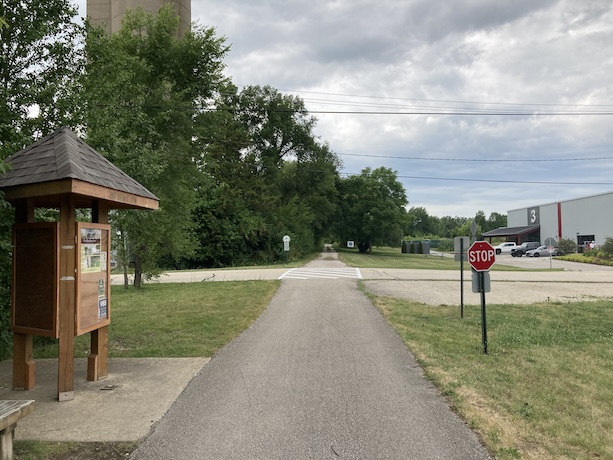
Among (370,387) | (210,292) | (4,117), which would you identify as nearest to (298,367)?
(370,387)

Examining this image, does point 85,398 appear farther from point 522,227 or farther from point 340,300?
point 522,227

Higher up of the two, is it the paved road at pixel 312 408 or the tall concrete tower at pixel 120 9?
the tall concrete tower at pixel 120 9

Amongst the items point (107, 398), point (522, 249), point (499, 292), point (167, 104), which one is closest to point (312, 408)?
point (107, 398)

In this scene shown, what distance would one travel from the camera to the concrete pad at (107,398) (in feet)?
13.4

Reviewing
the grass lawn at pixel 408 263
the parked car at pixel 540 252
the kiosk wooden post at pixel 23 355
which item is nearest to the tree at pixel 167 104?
the kiosk wooden post at pixel 23 355

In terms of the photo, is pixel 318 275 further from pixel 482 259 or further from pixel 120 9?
pixel 120 9

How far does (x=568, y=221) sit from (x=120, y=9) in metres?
61.1

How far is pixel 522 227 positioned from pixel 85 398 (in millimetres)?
81289

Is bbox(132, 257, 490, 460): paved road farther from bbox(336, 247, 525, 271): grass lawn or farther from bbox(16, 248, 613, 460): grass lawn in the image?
bbox(336, 247, 525, 271): grass lawn

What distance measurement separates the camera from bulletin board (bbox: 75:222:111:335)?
5.16 m

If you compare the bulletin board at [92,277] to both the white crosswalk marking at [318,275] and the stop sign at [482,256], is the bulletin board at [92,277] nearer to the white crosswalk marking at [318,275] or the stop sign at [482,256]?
the stop sign at [482,256]

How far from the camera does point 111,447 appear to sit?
12.4 feet

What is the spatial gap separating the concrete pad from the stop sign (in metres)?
4.67

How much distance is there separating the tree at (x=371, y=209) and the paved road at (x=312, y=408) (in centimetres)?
5311
